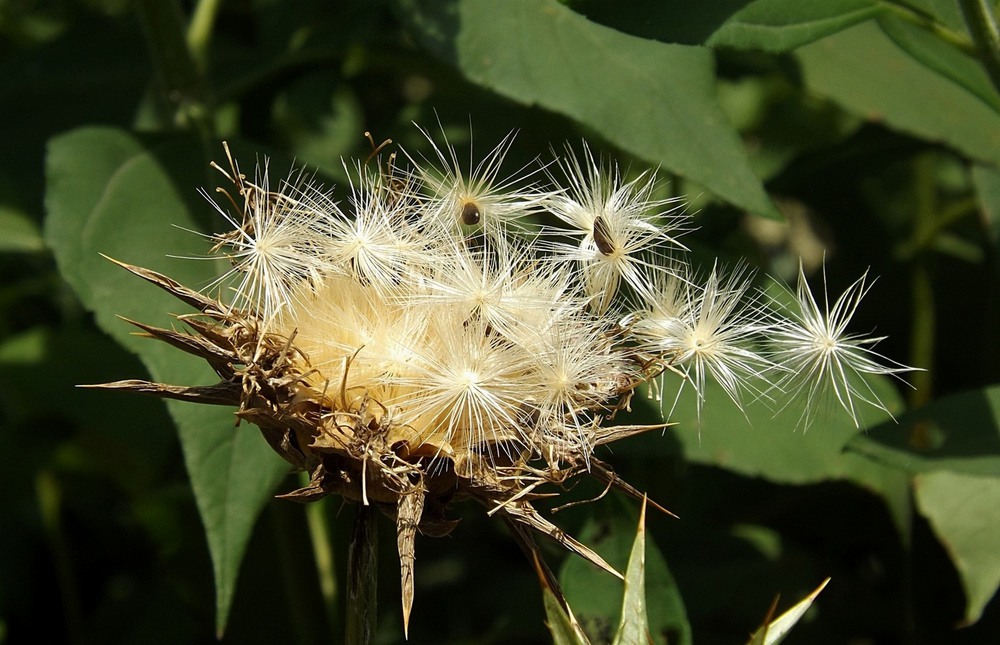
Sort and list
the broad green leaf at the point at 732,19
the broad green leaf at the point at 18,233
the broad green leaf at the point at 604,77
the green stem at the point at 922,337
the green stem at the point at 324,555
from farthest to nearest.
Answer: the green stem at the point at 922,337
the broad green leaf at the point at 18,233
the green stem at the point at 324,555
the broad green leaf at the point at 604,77
the broad green leaf at the point at 732,19

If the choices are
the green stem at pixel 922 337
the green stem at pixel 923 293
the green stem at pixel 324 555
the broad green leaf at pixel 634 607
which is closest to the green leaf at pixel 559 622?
the broad green leaf at pixel 634 607

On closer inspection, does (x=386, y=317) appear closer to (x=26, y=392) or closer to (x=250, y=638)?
(x=250, y=638)

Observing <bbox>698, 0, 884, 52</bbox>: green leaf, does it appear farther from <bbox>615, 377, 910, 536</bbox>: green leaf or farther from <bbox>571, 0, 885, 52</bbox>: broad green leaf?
<bbox>615, 377, 910, 536</bbox>: green leaf

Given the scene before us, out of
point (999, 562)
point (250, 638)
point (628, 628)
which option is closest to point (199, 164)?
point (250, 638)

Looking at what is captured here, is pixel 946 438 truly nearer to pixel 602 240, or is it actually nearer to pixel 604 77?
pixel 602 240

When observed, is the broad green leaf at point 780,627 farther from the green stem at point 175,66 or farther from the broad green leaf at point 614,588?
the green stem at point 175,66

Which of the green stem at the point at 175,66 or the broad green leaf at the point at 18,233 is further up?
the green stem at the point at 175,66

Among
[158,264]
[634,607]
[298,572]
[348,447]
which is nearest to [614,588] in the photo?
[634,607]
